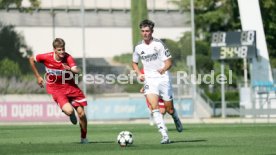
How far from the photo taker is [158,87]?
64.8ft

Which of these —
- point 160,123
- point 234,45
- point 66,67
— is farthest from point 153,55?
point 234,45

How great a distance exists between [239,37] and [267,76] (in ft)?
11.0

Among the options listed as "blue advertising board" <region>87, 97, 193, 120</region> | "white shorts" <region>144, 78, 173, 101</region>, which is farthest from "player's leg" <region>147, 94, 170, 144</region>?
"blue advertising board" <region>87, 97, 193, 120</region>

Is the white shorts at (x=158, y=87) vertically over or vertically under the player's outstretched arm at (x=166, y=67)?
under

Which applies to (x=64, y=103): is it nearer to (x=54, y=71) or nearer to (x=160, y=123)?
(x=54, y=71)

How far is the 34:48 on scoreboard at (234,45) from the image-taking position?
148 feet

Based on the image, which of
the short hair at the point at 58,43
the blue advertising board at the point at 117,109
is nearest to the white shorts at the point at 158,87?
the short hair at the point at 58,43

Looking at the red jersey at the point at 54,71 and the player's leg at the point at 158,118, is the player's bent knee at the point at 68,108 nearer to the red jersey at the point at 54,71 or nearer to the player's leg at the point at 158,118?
the red jersey at the point at 54,71

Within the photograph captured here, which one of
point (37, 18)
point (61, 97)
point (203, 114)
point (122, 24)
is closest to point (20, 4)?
point (37, 18)

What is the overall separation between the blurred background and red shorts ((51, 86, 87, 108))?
21.5 m

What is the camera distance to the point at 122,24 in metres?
59.9

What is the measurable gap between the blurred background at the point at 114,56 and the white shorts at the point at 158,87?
21.1 meters

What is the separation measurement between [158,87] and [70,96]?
2008 millimetres

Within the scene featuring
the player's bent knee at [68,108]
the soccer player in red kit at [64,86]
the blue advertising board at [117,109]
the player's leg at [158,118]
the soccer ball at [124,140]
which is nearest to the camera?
the soccer ball at [124,140]
